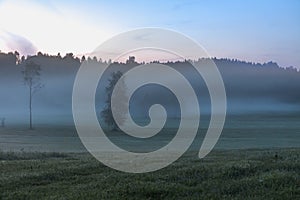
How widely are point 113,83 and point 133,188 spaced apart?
105 m

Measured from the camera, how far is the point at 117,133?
105 meters

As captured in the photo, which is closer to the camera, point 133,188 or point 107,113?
point 133,188

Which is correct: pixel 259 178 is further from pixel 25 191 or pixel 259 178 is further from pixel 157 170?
pixel 25 191

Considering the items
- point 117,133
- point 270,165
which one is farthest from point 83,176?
point 117,133

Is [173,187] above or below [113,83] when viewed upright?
below

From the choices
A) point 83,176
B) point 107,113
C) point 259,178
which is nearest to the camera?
point 259,178

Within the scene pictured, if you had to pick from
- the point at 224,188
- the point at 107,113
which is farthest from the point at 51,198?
the point at 107,113

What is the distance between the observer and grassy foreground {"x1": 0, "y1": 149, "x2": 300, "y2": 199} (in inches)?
514

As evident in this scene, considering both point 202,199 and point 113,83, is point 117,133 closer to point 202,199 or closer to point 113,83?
point 113,83

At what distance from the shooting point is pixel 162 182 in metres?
14.5

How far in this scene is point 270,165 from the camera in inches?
671

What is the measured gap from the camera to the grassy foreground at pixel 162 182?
1306cm

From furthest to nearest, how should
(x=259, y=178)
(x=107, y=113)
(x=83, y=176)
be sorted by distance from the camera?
(x=107, y=113) → (x=83, y=176) → (x=259, y=178)

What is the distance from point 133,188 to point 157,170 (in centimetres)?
351
